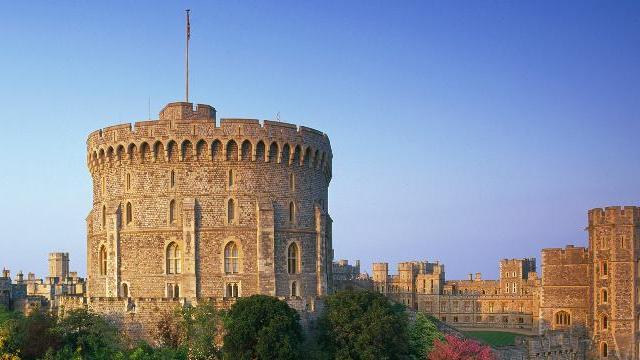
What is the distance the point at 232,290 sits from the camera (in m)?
50.8

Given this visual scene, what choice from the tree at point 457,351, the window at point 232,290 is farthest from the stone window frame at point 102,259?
the tree at point 457,351

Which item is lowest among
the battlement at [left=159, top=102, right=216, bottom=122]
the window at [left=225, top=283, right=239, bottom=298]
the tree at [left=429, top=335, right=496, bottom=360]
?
the tree at [left=429, top=335, right=496, bottom=360]

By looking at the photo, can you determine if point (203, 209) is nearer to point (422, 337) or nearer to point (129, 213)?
point (129, 213)

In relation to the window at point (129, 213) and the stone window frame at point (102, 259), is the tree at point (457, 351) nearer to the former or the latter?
the window at point (129, 213)

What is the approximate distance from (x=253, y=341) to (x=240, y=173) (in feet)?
46.3

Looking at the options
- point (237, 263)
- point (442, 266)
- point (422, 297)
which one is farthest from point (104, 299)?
point (442, 266)

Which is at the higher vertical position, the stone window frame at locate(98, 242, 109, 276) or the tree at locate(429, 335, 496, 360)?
the stone window frame at locate(98, 242, 109, 276)

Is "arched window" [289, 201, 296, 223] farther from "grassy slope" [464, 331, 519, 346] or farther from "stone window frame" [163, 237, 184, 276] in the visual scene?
"grassy slope" [464, 331, 519, 346]

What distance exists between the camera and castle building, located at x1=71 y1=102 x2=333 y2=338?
5081 centimetres

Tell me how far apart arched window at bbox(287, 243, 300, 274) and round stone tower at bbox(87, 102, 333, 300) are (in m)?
0.07

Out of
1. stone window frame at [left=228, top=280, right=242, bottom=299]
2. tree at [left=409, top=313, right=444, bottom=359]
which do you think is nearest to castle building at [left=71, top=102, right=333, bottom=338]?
stone window frame at [left=228, top=280, right=242, bottom=299]

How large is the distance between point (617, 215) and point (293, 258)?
32.3m

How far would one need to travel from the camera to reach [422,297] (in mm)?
120688

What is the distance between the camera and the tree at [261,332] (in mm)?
40062
